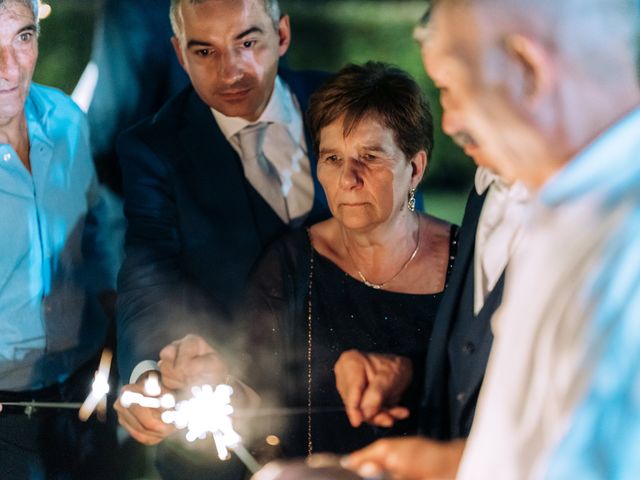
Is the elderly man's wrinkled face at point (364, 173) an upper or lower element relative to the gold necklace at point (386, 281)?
upper

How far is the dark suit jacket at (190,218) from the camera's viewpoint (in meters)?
2.03

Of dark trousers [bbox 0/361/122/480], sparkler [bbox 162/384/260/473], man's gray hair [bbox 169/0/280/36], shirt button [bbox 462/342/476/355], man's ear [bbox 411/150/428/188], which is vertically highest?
man's gray hair [bbox 169/0/280/36]

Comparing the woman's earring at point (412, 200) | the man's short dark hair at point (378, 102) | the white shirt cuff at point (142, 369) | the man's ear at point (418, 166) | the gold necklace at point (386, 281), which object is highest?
the man's short dark hair at point (378, 102)

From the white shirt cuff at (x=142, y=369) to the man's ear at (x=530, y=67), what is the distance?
3.96 feet

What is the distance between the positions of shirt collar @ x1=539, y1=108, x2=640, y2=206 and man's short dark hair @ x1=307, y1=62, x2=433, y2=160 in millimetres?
887

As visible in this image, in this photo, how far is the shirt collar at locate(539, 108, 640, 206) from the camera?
89 cm

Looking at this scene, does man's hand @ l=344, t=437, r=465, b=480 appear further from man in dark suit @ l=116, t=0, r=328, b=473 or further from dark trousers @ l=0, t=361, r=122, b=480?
dark trousers @ l=0, t=361, r=122, b=480

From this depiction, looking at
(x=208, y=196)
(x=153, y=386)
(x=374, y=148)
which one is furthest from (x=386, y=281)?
(x=153, y=386)

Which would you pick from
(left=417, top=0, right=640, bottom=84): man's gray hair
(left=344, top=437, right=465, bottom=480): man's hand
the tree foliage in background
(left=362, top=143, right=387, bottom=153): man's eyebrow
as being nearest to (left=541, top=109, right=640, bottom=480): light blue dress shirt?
(left=417, top=0, right=640, bottom=84): man's gray hair

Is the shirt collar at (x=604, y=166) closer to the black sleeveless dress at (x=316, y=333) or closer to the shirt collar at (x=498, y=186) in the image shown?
the shirt collar at (x=498, y=186)

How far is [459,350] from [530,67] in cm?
78

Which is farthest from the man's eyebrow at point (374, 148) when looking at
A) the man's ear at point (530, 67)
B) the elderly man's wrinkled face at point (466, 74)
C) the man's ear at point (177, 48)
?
the man's ear at point (530, 67)

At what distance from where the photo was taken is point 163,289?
205 cm

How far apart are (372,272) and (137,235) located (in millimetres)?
540
